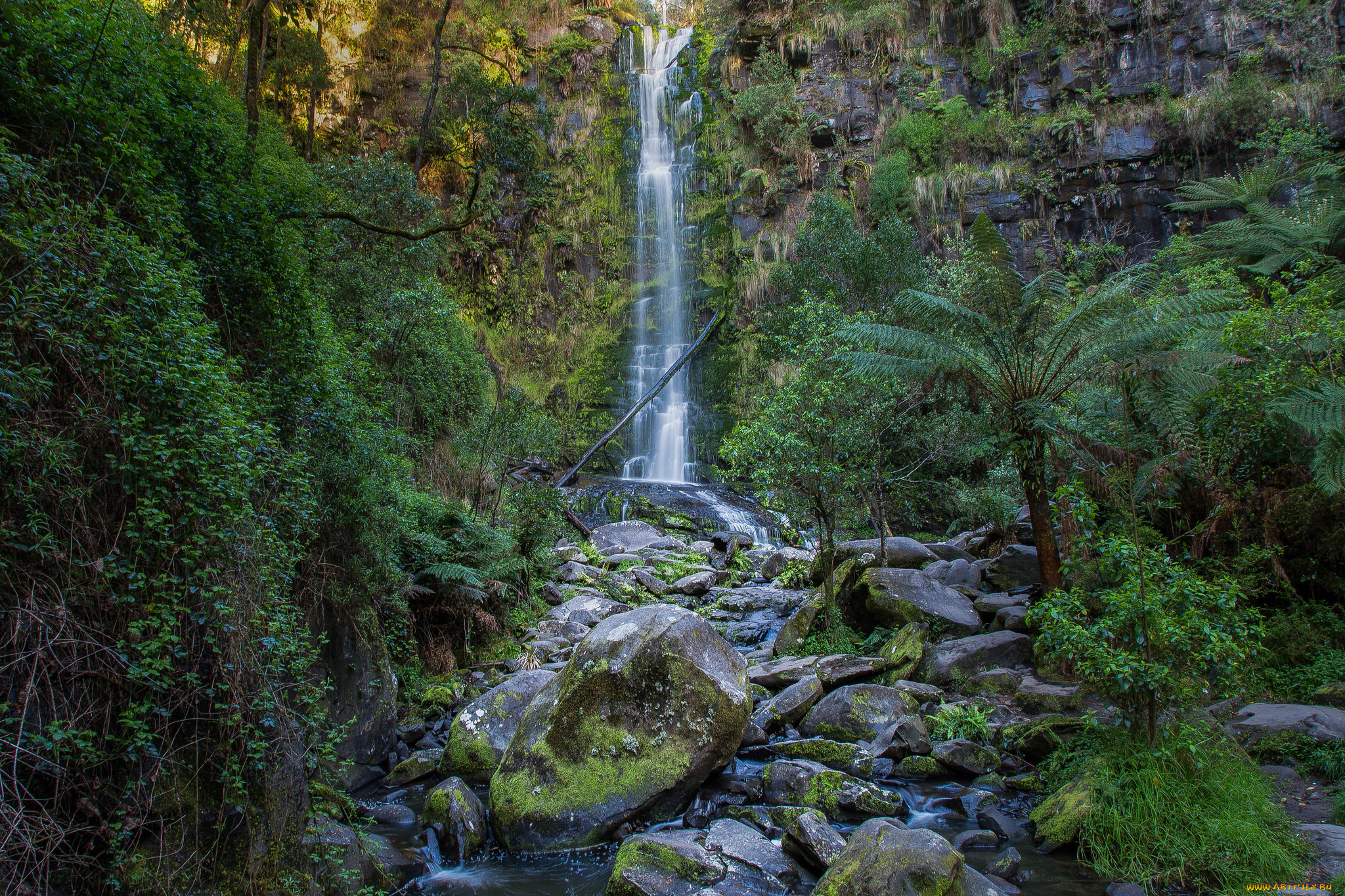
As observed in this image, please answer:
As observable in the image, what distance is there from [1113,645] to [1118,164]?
69.2 feet

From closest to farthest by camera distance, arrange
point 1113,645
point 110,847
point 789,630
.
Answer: point 110,847, point 1113,645, point 789,630

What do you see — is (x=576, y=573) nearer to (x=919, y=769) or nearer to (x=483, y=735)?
(x=483, y=735)

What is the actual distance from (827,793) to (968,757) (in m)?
1.32

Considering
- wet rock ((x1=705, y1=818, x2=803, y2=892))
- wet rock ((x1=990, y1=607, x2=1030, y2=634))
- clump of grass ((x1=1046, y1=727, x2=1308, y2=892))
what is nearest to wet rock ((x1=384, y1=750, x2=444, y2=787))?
wet rock ((x1=705, y1=818, x2=803, y2=892))

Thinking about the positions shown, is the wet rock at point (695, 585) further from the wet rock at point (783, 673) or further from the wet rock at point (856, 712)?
the wet rock at point (856, 712)

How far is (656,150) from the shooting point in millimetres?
27641

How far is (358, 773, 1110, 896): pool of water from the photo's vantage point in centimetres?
417

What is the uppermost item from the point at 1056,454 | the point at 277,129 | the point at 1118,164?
the point at 1118,164

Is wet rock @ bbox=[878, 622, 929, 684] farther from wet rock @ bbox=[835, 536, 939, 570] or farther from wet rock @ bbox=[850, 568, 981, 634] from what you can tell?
wet rock @ bbox=[835, 536, 939, 570]

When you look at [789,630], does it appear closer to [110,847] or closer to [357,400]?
[357,400]

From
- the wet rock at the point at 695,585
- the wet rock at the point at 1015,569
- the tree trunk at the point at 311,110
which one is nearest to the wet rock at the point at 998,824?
the wet rock at the point at 1015,569

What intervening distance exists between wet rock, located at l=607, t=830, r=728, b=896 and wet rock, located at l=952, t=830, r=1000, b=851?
164cm

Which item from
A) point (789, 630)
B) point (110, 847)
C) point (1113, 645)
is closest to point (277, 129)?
point (789, 630)

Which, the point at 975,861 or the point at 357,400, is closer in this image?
the point at 975,861
